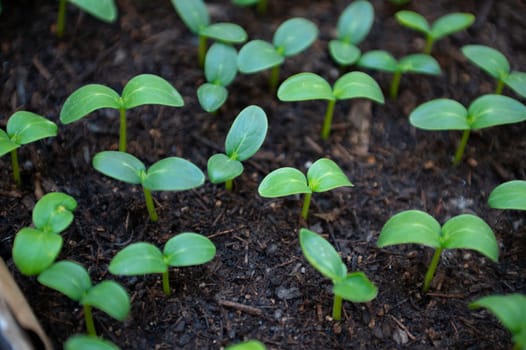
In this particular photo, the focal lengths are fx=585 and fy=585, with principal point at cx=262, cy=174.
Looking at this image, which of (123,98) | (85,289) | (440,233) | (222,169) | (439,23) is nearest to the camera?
(85,289)

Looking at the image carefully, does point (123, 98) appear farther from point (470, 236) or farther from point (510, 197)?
point (510, 197)

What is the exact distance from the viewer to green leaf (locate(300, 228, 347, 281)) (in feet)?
5.14

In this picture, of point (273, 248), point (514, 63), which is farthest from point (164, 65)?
point (514, 63)

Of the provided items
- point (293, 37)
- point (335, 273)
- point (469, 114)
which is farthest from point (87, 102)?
point (469, 114)

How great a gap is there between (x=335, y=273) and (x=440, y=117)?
71cm

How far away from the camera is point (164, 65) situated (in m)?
2.29

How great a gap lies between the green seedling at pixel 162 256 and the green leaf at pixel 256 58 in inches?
26.3

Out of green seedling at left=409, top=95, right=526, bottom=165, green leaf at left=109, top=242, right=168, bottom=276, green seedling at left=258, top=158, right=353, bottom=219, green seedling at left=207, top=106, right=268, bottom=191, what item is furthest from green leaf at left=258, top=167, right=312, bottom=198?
green seedling at left=409, top=95, right=526, bottom=165

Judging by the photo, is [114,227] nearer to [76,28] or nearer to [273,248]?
[273,248]

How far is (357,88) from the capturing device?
1971 millimetres

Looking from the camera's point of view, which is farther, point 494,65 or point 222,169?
point 494,65

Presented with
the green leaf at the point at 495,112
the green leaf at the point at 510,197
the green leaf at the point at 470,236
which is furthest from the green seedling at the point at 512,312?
the green leaf at the point at 495,112

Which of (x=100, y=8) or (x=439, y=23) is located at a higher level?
(x=100, y=8)

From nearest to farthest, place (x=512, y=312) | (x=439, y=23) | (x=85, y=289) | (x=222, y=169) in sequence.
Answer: (x=512, y=312) < (x=85, y=289) < (x=222, y=169) < (x=439, y=23)
